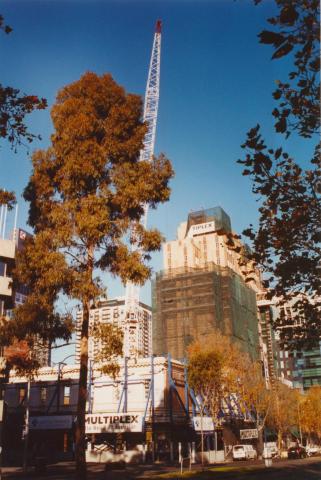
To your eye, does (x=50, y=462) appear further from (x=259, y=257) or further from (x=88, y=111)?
(x=259, y=257)

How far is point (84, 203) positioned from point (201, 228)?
415 feet

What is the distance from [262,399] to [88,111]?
44297mm

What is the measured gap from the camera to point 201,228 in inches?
5719

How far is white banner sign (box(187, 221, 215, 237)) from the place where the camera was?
143m

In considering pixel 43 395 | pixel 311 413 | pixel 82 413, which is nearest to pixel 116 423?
pixel 82 413

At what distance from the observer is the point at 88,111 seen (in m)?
21.5

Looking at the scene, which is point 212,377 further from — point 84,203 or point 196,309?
point 196,309

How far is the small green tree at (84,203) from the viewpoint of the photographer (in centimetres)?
1927

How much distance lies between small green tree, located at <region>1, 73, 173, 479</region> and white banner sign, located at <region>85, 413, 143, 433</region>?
756 inches

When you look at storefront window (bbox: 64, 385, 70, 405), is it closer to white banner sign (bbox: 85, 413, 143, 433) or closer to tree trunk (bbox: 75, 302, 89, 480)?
white banner sign (bbox: 85, 413, 143, 433)

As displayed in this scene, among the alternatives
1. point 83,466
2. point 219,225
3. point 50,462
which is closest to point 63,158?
point 83,466

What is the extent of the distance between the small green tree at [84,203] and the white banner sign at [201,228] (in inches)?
4759

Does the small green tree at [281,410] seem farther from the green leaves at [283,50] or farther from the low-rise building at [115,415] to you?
the green leaves at [283,50]

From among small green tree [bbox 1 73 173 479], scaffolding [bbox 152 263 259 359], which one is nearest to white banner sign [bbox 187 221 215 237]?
scaffolding [bbox 152 263 259 359]
